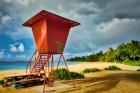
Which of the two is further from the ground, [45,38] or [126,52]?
[126,52]

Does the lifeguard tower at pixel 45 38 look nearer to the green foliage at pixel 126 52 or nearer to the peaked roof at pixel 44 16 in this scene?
the peaked roof at pixel 44 16

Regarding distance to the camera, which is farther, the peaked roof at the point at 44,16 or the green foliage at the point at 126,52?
the green foliage at the point at 126,52

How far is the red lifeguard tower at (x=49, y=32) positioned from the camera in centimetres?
1538

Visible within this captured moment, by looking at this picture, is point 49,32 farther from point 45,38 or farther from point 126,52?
point 126,52

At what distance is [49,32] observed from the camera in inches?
611

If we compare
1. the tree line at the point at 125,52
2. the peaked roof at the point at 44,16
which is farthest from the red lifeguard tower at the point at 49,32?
the tree line at the point at 125,52

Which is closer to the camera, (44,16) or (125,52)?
(44,16)

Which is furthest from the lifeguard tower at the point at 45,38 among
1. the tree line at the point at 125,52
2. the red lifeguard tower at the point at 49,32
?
the tree line at the point at 125,52

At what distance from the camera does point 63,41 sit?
16.5 meters

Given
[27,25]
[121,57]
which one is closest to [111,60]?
[121,57]

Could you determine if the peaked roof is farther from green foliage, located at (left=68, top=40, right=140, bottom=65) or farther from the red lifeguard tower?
green foliage, located at (left=68, top=40, right=140, bottom=65)

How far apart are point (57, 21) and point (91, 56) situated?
8518 centimetres

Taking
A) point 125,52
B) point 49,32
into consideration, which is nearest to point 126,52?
point 125,52

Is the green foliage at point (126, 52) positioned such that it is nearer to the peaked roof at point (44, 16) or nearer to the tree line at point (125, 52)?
the tree line at point (125, 52)
